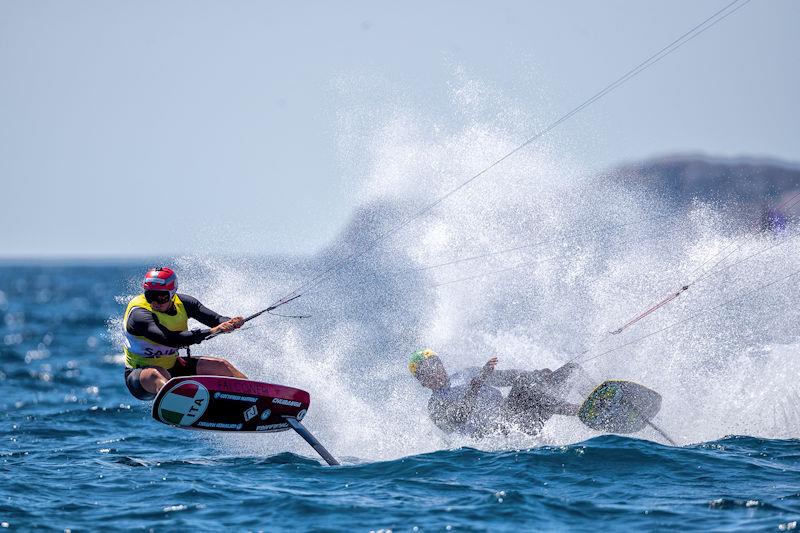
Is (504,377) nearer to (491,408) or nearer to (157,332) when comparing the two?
(491,408)

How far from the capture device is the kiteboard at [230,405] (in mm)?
11445

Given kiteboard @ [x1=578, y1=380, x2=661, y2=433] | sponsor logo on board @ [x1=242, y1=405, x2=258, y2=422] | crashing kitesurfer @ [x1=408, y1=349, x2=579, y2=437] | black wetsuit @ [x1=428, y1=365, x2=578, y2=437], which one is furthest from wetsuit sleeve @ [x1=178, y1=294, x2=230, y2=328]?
kiteboard @ [x1=578, y1=380, x2=661, y2=433]

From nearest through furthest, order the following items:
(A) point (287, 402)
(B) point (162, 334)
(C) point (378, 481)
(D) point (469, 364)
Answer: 1. (C) point (378, 481)
2. (B) point (162, 334)
3. (A) point (287, 402)
4. (D) point (469, 364)

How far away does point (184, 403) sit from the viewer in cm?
1152

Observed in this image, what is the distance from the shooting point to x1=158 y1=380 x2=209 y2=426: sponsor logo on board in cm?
1141

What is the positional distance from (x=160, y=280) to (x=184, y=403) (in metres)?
1.62

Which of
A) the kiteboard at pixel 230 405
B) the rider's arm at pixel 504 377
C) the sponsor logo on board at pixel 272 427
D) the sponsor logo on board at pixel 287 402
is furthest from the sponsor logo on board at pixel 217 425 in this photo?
the rider's arm at pixel 504 377

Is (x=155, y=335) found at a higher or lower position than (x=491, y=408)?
higher

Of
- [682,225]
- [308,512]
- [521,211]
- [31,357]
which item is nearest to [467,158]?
[521,211]

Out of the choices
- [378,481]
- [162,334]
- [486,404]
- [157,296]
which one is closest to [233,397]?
[162,334]

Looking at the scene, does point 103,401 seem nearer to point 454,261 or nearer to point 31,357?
point 454,261

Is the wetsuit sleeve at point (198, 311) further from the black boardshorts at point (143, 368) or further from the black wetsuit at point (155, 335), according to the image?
the black boardshorts at point (143, 368)

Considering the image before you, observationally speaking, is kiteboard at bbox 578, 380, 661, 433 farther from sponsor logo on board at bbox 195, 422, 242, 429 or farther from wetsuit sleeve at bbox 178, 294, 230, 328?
wetsuit sleeve at bbox 178, 294, 230, 328

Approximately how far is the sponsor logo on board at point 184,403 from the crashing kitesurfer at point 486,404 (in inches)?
112
